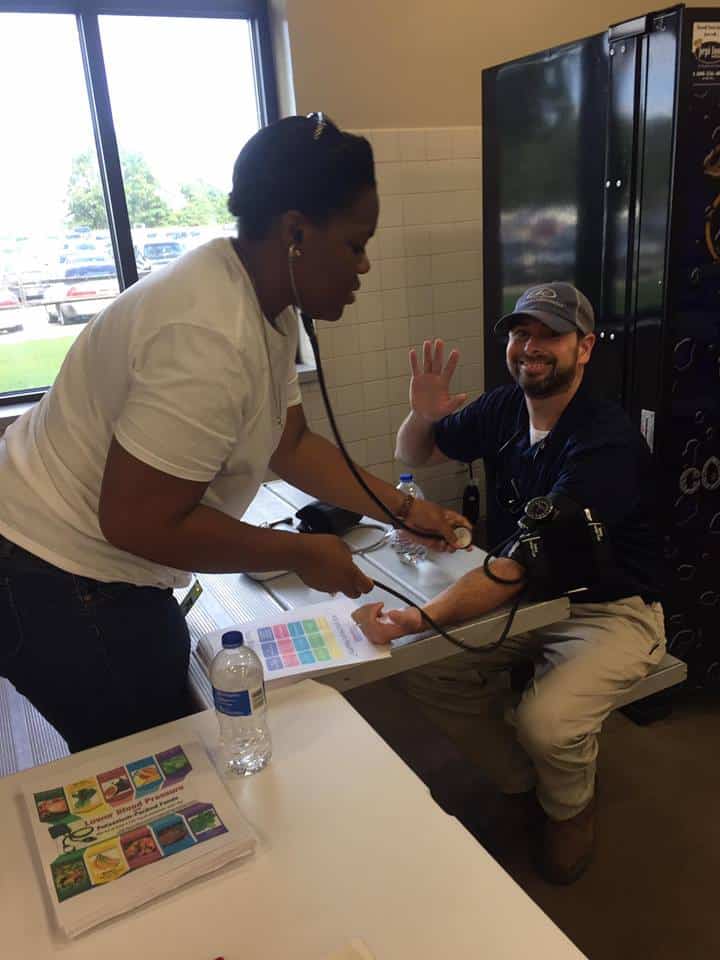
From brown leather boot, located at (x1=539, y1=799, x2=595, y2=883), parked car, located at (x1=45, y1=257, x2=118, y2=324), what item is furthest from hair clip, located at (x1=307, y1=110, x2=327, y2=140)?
parked car, located at (x1=45, y1=257, x2=118, y2=324)

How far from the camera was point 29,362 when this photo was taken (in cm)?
272

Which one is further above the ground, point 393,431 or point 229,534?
point 229,534

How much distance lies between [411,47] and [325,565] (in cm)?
248

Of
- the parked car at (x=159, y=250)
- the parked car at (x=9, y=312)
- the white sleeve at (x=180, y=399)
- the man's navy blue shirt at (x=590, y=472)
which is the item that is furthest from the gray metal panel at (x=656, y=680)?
the parked car at (x=9, y=312)

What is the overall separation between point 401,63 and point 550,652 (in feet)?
7.41

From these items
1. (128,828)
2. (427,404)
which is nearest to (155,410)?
(128,828)

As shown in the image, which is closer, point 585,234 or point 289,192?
point 289,192

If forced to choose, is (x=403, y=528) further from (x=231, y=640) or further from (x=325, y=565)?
(x=231, y=640)

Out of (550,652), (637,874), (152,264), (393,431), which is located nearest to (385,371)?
(393,431)

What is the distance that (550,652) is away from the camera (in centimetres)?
170

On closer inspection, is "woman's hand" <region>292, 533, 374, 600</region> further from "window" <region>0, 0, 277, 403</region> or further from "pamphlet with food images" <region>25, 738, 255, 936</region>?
"window" <region>0, 0, 277, 403</region>

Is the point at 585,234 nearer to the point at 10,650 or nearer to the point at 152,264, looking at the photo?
the point at 152,264

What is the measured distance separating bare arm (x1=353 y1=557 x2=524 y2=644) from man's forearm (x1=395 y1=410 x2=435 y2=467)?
27.7 inches

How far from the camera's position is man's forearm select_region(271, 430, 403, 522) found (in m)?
1.46
